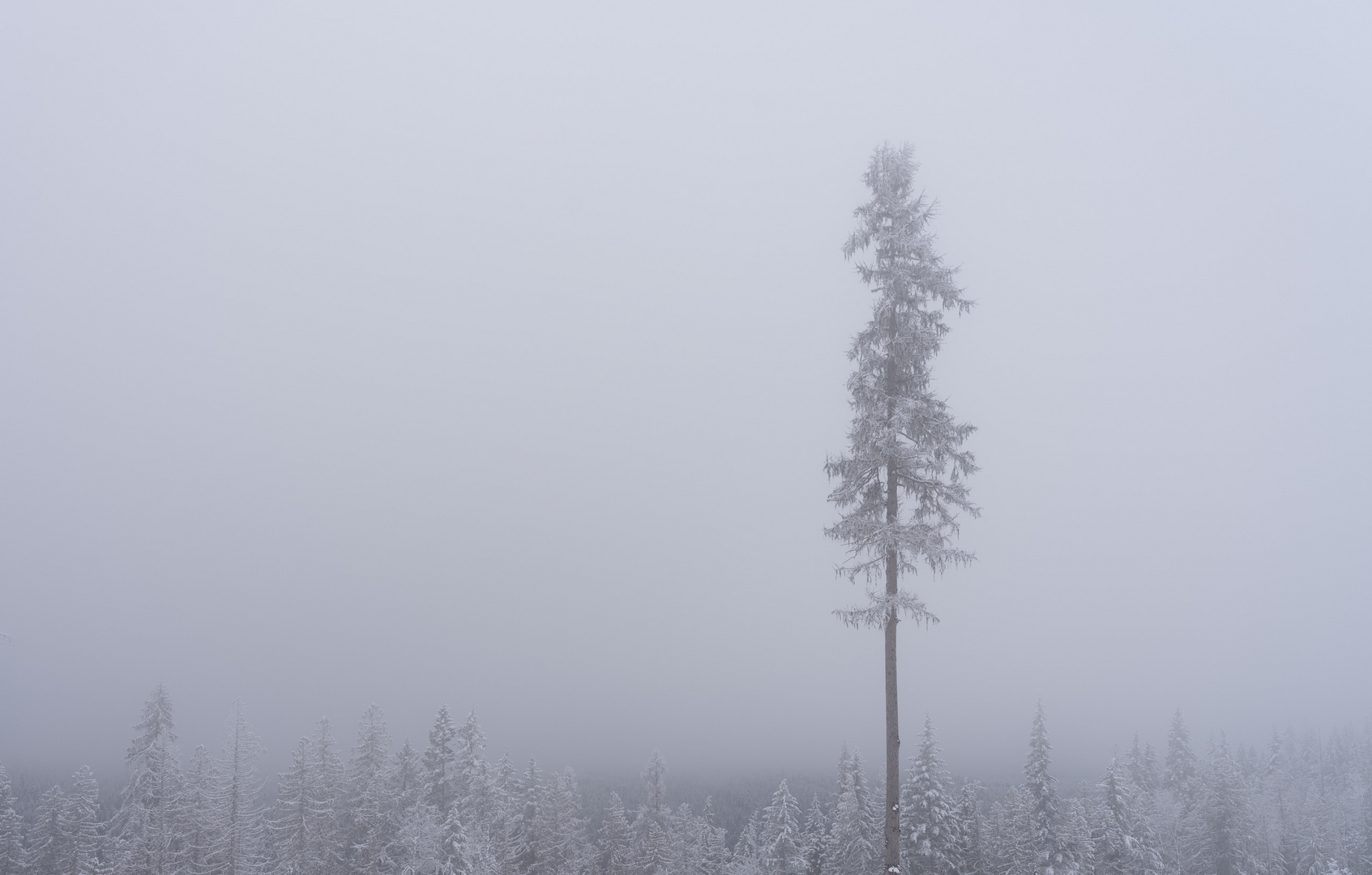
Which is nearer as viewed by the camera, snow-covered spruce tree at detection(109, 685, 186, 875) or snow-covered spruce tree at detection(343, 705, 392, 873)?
snow-covered spruce tree at detection(109, 685, 186, 875)

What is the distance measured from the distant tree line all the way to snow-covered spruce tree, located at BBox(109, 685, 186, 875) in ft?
0.40

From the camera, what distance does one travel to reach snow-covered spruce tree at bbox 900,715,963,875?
128 feet

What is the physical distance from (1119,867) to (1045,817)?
5.66m

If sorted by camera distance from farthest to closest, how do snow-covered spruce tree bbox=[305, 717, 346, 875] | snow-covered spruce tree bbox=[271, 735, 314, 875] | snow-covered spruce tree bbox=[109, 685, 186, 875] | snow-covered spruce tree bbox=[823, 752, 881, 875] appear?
snow-covered spruce tree bbox=[305, 717, 346, 875]
snow-covered spruce tree bbox=[271, 735, 314, 875]
snow-covered spruce tree bbox=[823, 752, 881, 875]
snow-covered spruce tree bbox=[109, 685, 186, 875]

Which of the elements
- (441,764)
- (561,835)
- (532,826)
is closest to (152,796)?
(441,764)

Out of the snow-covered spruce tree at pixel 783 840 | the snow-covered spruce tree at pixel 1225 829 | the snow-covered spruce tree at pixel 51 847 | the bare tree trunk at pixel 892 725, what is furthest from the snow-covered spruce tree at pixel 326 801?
the snow-covered spruce tree at pixel 1225 829

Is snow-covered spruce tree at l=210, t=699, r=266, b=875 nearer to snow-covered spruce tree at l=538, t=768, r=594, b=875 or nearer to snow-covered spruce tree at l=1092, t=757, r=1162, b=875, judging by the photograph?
snow-covered spruce tree at l=538, t=768, r=594, b=875

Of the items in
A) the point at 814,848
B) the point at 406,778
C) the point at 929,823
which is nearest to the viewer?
the point at 929,823

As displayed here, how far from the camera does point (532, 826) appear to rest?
4950 centimetres

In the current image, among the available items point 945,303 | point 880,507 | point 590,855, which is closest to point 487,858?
point 590,855

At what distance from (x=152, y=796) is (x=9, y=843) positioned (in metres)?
7.94

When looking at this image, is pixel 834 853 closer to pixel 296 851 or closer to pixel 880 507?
pixel 296 851

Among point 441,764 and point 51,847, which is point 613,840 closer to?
point 441,764

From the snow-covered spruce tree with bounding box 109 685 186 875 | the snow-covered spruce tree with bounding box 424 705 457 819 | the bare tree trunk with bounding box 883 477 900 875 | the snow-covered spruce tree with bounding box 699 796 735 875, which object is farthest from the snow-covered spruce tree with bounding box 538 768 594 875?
the bare tree trunk with bounding box 883 477 900 875
